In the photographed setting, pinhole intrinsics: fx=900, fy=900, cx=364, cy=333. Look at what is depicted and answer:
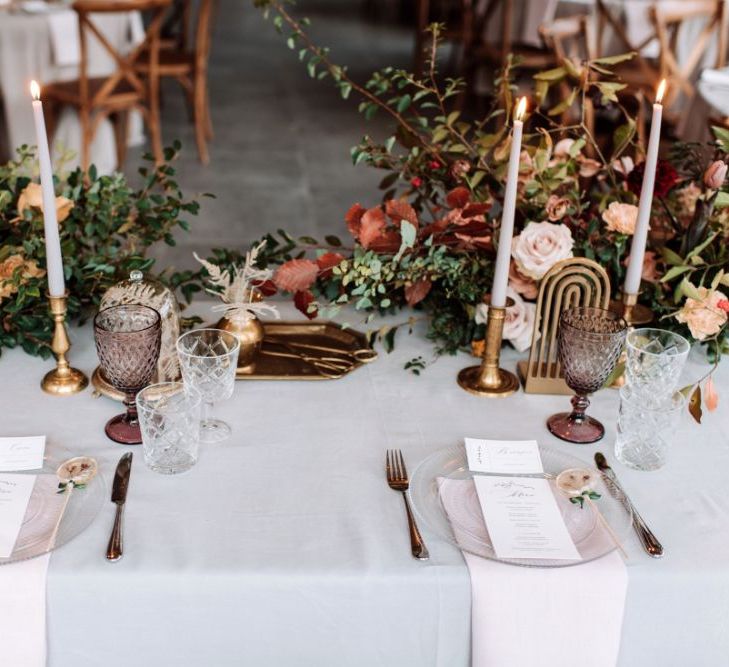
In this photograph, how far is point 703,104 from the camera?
4199 mm

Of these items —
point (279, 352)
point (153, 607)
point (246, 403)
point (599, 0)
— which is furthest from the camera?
point (599, 0)

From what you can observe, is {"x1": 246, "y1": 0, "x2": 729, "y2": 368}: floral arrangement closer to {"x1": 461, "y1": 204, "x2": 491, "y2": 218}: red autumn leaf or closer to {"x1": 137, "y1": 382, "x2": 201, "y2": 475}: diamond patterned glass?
{"x1": 461, "y1": 204, "x2": 491, "y2": 218}: red autumn leaf

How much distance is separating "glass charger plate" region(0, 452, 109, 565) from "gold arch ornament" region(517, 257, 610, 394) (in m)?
0.67

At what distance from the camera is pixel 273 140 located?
210 inches

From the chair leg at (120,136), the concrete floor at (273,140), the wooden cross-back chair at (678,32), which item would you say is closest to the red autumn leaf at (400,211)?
the concrete floor at (273,140)

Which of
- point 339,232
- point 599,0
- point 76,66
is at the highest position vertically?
point 599,0

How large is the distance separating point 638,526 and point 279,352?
66cm

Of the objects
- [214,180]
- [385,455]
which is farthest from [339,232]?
[385,455]

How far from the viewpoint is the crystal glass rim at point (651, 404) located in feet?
3.91

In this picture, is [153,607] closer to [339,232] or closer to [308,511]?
[308,511]

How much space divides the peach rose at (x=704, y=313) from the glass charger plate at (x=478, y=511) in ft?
1.13

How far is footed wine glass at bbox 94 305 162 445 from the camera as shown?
1199 mm

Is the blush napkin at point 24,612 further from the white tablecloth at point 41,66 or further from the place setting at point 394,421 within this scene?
the white tablecloth at point 41,66

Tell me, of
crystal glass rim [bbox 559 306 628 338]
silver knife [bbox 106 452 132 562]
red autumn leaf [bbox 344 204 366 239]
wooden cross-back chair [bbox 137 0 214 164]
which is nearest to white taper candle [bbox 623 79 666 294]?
crystal glass rim [bbox 559 306 628 338]
